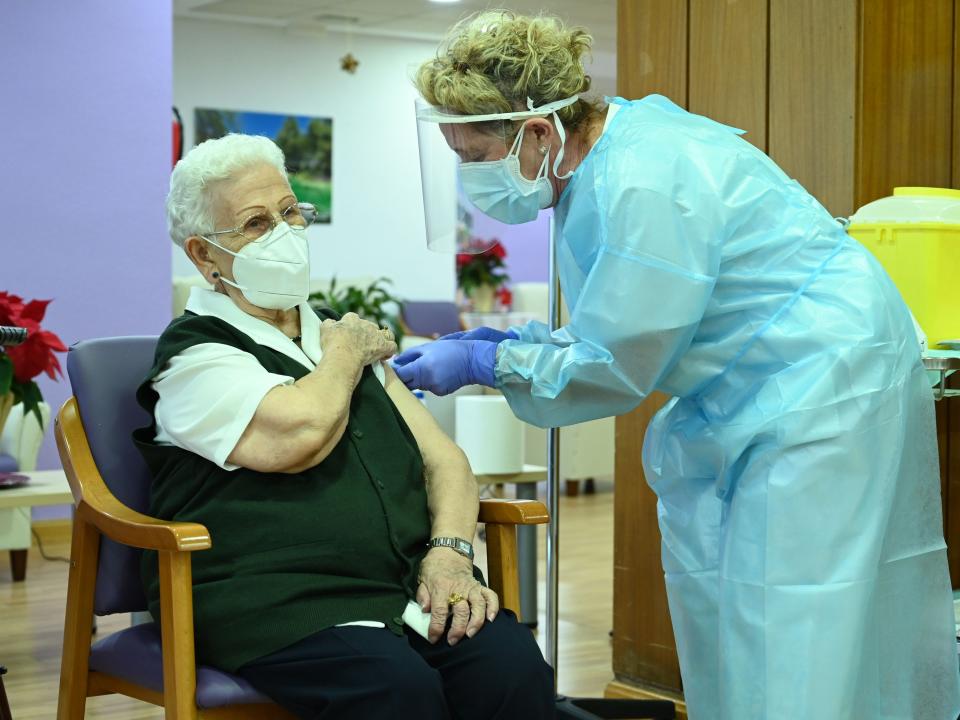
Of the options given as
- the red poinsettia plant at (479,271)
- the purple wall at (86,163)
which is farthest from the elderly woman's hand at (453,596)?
the red poinsettia plant at (479,271)

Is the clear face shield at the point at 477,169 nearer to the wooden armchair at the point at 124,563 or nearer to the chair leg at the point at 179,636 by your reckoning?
the wooden armchair at the point at 124,563

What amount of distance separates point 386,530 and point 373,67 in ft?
27.3

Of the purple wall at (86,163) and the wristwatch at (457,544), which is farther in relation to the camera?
the purple wall at (86,163)

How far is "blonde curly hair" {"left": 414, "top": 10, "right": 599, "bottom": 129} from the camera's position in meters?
1.86

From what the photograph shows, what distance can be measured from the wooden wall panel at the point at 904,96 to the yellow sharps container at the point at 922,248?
0.16 m

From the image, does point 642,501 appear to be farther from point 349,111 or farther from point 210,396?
point 349,111

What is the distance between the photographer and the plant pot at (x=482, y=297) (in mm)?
9953

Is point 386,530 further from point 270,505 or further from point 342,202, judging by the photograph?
point 342,202

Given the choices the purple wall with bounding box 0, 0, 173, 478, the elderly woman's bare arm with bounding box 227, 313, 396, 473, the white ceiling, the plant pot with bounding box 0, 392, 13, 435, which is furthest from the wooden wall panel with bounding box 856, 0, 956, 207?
the white ceiling

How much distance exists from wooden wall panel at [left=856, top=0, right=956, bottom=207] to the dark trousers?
1218mm

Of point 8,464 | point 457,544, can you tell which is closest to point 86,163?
point 8,464

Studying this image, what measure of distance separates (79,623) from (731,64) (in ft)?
5.66

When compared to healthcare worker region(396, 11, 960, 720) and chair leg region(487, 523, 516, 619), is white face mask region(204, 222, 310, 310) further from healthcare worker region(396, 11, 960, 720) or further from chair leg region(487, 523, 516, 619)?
chair leg region(487, 523, 516, 619)

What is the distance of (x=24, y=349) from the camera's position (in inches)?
130
